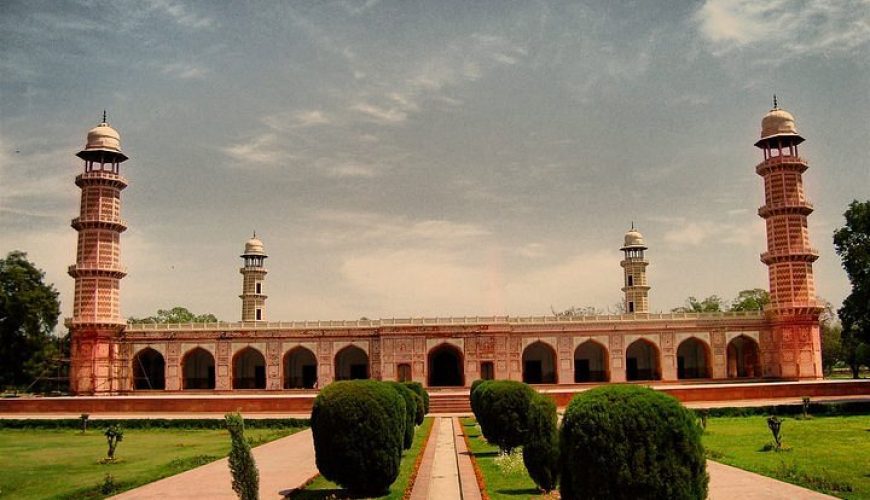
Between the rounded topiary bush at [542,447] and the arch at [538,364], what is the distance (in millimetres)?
30785

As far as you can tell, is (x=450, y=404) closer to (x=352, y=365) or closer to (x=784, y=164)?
(x=352, y=365)

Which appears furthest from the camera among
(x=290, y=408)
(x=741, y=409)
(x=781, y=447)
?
(x=290, y=408)

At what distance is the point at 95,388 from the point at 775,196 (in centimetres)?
3345

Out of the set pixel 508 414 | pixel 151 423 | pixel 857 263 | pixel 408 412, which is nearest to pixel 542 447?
pixel 508 414

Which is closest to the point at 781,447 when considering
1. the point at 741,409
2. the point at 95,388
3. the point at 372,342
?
the point at 741,409

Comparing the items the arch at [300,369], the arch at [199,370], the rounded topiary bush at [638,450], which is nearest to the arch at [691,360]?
the arch at [300,369]

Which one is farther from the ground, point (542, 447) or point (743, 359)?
point (743, 359)

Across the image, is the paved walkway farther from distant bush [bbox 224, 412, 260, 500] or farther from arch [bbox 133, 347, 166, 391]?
arch [bbox 133, 347, 166, 391]

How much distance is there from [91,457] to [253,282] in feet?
109

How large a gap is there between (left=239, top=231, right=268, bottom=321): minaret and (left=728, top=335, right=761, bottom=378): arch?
28256 millimetres

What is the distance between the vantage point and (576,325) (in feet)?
127

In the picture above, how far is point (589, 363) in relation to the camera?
4209cm

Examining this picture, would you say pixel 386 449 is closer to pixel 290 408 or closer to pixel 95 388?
pixel 290 408

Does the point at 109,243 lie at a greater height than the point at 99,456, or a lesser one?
greater
